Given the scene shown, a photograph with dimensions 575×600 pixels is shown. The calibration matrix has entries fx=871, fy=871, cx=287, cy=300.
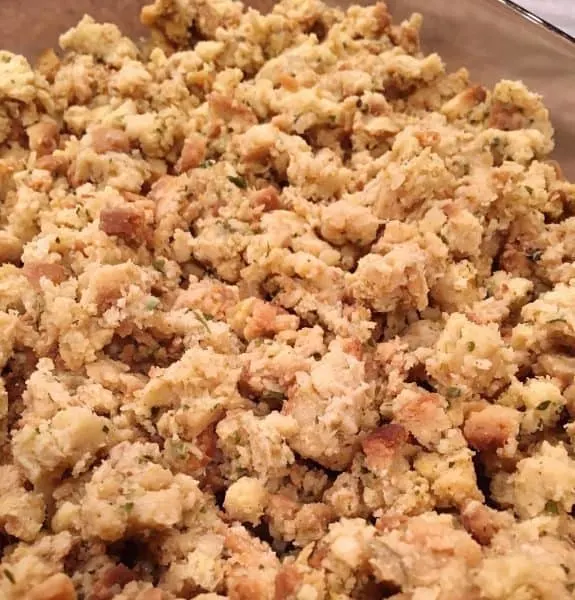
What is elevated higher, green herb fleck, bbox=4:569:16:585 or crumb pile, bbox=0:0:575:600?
crumb pile, bbox=0:0:575:600

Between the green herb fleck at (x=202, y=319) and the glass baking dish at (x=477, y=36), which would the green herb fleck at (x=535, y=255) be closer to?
the glass baking dish at (x=477, y=36)

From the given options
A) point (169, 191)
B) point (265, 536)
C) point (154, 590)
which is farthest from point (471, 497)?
point (169, 191)

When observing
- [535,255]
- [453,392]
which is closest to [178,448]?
[453,392]

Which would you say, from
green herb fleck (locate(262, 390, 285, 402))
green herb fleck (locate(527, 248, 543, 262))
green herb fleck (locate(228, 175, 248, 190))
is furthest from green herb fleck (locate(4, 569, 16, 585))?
green herb fleck (locate(527, 248, 543, 262))

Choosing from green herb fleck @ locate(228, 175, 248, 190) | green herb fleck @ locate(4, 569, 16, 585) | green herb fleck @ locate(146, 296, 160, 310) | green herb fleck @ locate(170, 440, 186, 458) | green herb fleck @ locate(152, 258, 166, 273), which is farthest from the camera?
green herb fleck @ locate(228, 175, 248, 190)

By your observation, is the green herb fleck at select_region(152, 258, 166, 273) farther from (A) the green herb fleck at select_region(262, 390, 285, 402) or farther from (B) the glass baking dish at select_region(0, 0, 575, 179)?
(B) the glass baking dish at select_region(0, 0, 575, 179)

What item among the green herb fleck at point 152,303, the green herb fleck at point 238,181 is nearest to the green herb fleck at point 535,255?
the green herb fleck at point 238,181

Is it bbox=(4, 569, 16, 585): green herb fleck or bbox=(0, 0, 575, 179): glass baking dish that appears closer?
bbox=(4, 569, 16, 585): green herb fleck
